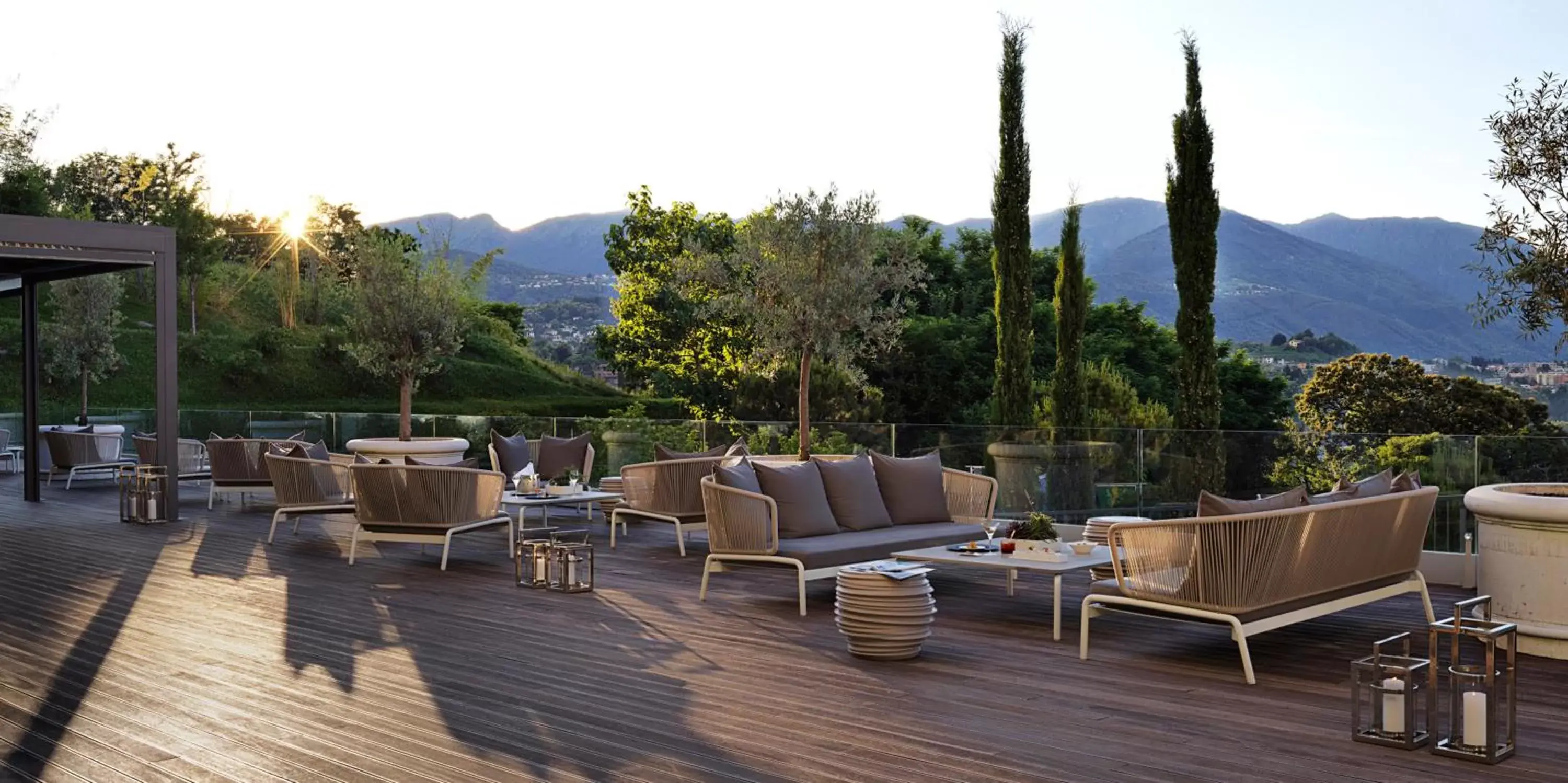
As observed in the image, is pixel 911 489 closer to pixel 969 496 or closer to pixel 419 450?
pixel 969 496

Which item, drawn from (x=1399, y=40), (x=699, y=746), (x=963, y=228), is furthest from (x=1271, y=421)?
(x=699, y=746)

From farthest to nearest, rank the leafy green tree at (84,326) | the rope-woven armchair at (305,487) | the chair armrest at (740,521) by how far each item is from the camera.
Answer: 1. the leafy green tree at (84,326)
2. the rope-woven armchair at (305,487)
3. the chair armrest at (740,521)

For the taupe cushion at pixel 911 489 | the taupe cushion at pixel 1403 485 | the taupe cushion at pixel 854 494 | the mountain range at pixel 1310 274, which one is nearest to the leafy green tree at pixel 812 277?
the taupe cushion at pixel 911 489

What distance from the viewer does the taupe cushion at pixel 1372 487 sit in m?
7.14

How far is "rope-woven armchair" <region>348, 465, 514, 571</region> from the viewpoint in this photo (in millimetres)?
9867

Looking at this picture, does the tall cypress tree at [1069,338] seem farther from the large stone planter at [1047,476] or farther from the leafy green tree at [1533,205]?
the leafy green tree at [1533,205]

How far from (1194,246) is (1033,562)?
813cm

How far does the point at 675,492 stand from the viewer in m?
11.0

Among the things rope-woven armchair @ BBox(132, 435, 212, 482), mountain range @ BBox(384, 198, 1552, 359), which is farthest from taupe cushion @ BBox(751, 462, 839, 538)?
mountain range @ BBox(384, 198, 1552, 359)

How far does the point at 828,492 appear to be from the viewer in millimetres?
8820

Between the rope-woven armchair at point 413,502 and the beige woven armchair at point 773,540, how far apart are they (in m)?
2.36

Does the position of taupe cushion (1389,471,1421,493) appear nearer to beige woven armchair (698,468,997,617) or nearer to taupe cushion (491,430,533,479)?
beige woven armchair (698,468,997,617)

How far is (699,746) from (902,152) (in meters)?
20.0

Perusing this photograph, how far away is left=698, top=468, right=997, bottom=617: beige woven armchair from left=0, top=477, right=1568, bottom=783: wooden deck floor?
26 cm
